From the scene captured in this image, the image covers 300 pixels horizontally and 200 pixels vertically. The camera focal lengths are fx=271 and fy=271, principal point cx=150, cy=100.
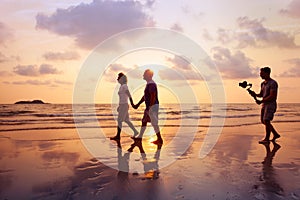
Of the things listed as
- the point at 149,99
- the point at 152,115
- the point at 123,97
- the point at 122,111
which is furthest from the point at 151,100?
the point at 122,111

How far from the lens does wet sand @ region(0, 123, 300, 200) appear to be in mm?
3432

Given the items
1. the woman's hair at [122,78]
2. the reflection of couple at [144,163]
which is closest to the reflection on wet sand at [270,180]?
the reflection of couple at [144,163]

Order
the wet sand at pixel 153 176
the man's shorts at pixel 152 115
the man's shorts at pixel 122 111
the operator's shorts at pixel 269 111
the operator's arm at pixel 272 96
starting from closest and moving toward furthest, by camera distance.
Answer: the wet sand at pixel 153 176
the operator's arm at pixel 272 96
the operator's shorts at pixel 269 111
the man's shorts at pixel 152 115
the man's shorts at pixel 122 111

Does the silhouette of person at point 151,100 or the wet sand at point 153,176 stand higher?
A: the silhouette of person at point 151,100

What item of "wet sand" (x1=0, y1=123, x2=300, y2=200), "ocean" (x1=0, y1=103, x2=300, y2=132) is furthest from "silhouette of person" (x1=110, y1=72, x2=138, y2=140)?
"ocean" (x1=0, y1=103, x2=300, y2=132)

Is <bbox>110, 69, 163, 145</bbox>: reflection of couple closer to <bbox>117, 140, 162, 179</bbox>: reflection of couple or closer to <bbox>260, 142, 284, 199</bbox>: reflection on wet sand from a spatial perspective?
<bbox>117, 140, 162, 179</bbox>: reflection of couple

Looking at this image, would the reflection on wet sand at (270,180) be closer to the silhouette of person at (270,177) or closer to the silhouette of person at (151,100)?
the silhouette of person at (270,177)

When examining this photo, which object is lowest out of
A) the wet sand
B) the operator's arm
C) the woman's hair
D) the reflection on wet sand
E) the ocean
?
the reflection on wet sand

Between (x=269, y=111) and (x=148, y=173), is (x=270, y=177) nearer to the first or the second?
(x=148, y=173)

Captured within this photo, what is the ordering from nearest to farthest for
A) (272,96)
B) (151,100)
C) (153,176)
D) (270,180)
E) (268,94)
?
1. (270,180)
2. (153,176)
3. (272,96)
4. (268,94)
5. (151,100)

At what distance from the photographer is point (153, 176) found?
13.9 feet

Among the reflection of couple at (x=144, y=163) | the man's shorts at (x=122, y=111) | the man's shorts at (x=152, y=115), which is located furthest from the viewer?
the man's shorts at (x=122, y=111)

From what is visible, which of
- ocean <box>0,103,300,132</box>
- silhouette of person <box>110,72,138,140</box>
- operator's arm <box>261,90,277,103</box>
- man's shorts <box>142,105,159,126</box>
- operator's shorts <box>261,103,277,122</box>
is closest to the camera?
operator's arm <box>261,90,277,103</box>

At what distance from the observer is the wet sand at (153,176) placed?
3.43m
